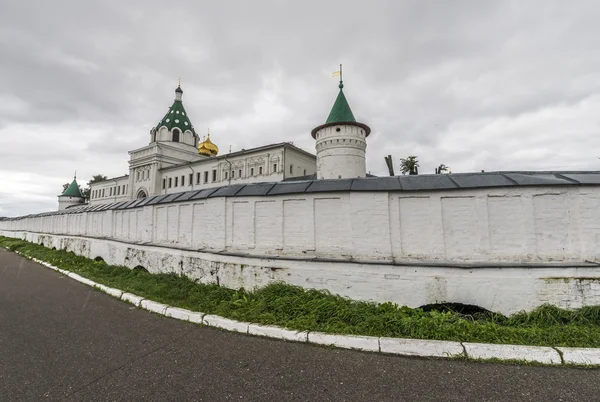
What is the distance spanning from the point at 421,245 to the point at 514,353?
7.62ft

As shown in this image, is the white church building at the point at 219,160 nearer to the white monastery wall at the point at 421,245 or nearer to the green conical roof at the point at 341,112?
the green conical roof at the point at 341,112

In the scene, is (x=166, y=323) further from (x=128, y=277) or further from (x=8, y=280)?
(x=8, y=280)

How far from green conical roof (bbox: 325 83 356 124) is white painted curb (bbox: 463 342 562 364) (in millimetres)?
15514

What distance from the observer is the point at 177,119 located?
4188 centimetres

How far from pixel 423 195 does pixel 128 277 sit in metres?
8.43

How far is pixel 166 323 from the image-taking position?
4.29m

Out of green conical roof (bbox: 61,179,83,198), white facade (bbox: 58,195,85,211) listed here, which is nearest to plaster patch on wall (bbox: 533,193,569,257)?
white facade (bbox: 58,195,85,211)

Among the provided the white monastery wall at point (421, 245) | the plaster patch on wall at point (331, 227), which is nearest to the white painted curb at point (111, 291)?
the white monastery wall at point (421, 245)

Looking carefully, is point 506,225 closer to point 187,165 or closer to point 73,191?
point 187,165

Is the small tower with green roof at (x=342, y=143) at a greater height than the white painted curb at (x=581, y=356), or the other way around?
the small tower with green roof at (x=342, y=143)

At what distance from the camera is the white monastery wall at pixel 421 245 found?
4.46 metres

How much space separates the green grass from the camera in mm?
3422

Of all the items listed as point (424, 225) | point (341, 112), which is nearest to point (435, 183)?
point (424, 225)

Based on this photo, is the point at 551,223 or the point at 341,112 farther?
the point at 341,112
